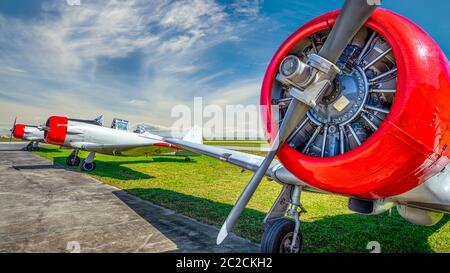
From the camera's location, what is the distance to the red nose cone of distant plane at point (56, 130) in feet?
47.4

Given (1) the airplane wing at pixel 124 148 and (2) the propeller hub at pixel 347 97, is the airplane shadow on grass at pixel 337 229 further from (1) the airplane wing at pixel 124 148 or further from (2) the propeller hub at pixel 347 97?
(1) the airplane wing at pixel 124 148

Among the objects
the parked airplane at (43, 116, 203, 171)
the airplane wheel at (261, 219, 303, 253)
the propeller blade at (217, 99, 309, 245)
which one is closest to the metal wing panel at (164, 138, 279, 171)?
the airplane wheel at (261, 219, 303, 253)

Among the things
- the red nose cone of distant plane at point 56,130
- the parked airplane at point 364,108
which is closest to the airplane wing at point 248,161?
the parked airplane at point 364,108

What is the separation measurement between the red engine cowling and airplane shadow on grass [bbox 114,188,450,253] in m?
2.18

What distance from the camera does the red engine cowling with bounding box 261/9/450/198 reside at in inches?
81.4

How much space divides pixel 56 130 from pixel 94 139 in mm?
1850

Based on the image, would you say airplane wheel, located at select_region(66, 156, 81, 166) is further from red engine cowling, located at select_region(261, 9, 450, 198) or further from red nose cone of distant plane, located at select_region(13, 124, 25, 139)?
red engine cowling, located at select_region(261, 9, 450, 198)

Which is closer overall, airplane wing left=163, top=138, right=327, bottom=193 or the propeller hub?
the propeller hub

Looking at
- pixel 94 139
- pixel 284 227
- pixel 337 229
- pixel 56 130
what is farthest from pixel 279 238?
pixel 56 130

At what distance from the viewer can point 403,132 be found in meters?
2.08

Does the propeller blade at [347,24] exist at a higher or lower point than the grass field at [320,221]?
higher

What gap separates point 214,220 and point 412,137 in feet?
13.7

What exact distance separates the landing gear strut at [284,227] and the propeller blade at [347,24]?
6.73 ft
